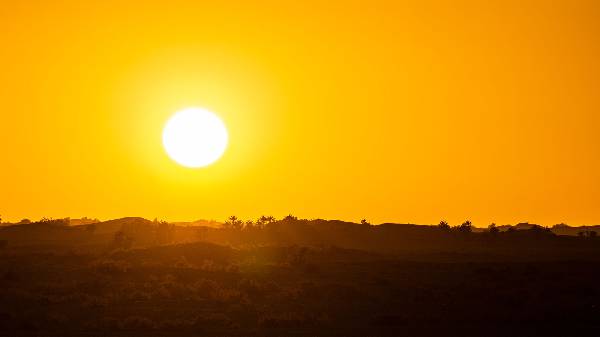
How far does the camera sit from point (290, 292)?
55.8m

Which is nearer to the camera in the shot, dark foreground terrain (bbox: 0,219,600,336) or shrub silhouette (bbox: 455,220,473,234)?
dark foreground terrain (bbox: 0,219,600,336)

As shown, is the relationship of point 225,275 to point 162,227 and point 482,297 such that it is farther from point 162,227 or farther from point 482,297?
point 162,227

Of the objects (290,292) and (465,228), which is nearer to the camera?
(290,292)

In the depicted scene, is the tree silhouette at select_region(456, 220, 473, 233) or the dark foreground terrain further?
the tree silhouette at select_region(456, 220, 473, 233)

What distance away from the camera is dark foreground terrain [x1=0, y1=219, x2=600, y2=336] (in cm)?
4747

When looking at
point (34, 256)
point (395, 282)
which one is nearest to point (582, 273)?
point (395, 282)

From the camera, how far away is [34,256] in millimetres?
66875

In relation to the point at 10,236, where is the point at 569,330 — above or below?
below

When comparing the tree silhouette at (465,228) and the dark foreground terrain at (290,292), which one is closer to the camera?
the dark foreground terrain at (290,292)

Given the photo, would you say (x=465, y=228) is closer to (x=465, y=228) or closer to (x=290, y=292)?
(x=465, y=228)

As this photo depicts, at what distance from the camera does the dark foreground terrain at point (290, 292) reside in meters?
47.5

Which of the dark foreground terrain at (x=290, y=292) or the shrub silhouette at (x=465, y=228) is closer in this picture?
the dark foreground terrain at (x=290, y=292)

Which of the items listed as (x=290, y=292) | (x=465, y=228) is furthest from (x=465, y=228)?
(x=290, y=292)

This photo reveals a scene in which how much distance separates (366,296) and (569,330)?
12.6 m
